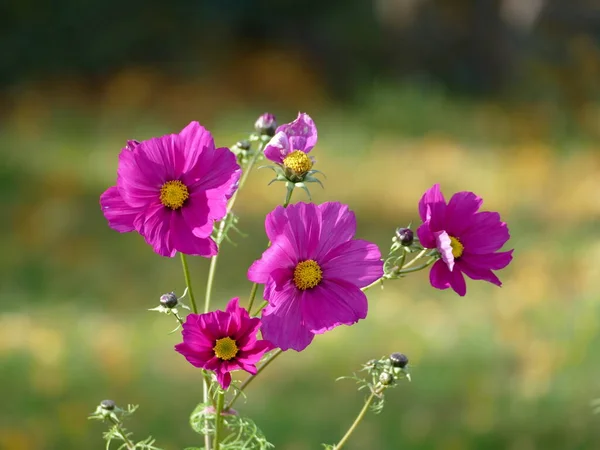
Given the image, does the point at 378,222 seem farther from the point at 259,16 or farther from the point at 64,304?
the point at 259,16

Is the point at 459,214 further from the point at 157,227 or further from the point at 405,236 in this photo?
the point at 157,227

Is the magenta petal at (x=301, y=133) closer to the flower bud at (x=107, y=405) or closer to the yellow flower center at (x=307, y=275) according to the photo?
the yellow flower center at (x=307, y=275)

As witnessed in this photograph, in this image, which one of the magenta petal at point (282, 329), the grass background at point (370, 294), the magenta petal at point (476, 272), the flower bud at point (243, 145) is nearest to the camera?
the magenta petal at point (282, 329)

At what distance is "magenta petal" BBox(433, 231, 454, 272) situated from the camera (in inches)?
34.3

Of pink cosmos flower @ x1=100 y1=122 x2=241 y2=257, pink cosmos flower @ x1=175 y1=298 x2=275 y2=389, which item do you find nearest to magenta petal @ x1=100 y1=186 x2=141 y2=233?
pink cosmos flower @ x1=100 y1=122 x2=241 y2=257

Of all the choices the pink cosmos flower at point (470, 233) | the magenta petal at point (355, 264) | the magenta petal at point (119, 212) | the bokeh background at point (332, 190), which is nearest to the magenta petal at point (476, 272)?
the pink cosmos flower at point (470, 233)

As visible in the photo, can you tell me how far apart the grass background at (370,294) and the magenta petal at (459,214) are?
142cm

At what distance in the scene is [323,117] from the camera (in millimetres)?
5160

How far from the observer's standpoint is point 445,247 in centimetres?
88

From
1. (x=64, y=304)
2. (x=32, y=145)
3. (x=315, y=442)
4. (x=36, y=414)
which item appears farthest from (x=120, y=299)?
(x=32, y=145)


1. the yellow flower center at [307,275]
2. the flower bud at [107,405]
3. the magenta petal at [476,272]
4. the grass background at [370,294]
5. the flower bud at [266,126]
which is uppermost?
the grass background at [370,294]

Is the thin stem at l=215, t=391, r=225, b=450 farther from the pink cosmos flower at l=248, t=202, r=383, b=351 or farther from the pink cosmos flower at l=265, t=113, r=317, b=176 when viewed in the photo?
the pink cosmos flower at l=265, t=113, r=317, b=176

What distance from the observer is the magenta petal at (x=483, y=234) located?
95 cm

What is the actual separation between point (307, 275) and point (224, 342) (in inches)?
3.7
